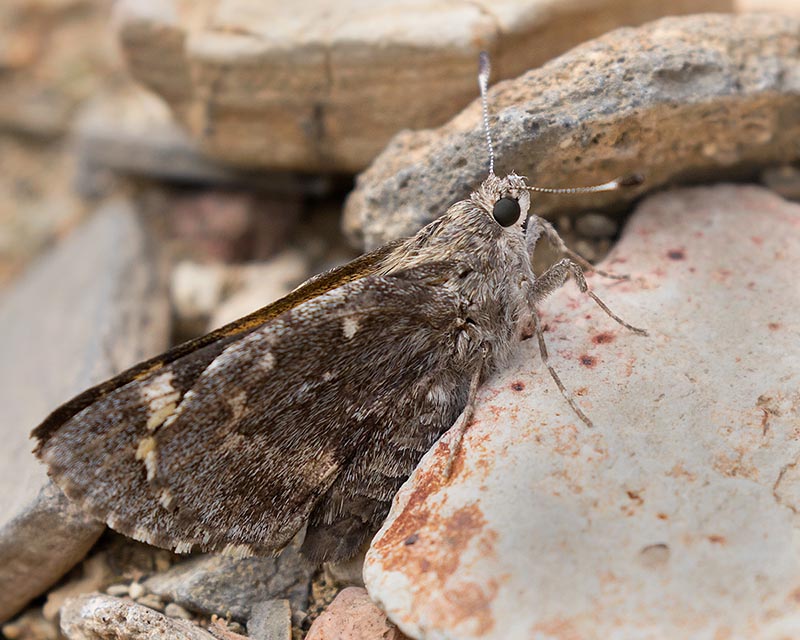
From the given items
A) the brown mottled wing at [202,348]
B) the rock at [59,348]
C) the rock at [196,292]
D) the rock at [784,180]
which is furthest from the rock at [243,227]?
the rock at [784,180]

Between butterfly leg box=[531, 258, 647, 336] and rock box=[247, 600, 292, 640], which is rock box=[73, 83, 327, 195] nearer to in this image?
butterfly leg box=[531, 258, 647, 336]

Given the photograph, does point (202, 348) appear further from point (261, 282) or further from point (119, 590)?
point (261, 282)

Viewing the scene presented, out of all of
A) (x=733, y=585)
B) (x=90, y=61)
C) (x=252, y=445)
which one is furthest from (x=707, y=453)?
(x=90, y=61)

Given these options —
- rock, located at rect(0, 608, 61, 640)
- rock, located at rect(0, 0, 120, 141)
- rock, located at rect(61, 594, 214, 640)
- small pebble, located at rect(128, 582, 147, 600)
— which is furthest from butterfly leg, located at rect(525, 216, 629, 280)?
rock, located at rect(0, 0, 120, 141)

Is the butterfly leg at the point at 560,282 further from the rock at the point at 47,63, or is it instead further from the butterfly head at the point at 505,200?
the rock at the point at 47,63

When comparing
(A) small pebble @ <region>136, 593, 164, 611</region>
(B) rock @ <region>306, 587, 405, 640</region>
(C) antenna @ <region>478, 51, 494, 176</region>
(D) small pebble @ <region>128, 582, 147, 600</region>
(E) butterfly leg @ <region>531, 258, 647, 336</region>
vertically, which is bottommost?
(D) small pebble @ <region>128, 582, 147, 600</region>

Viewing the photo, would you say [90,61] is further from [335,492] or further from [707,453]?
[707,453]
